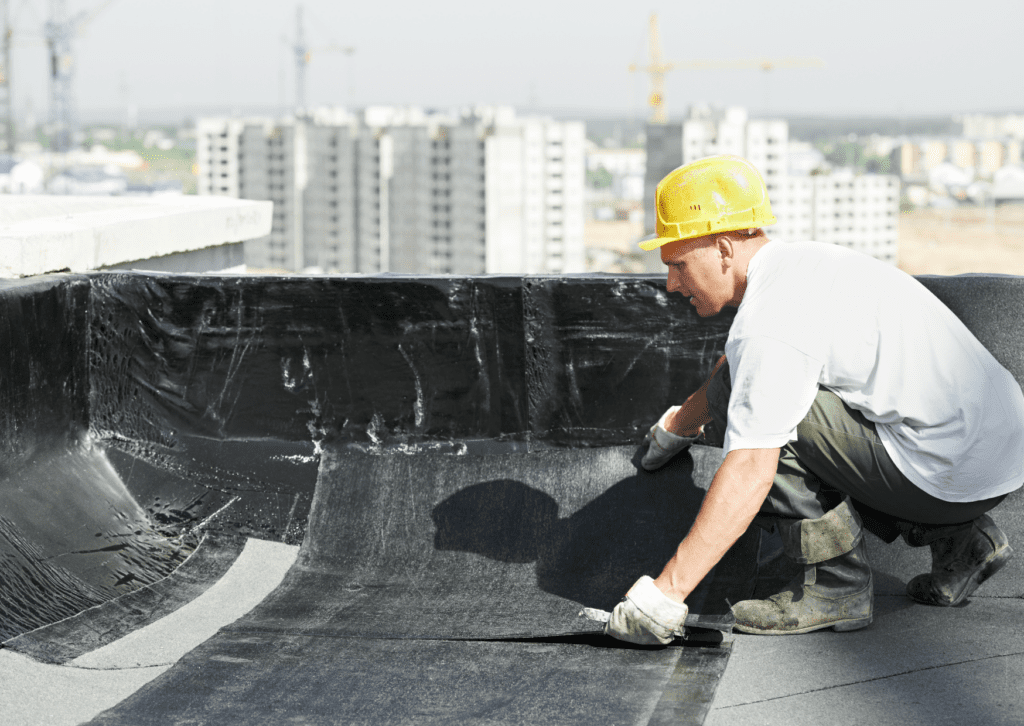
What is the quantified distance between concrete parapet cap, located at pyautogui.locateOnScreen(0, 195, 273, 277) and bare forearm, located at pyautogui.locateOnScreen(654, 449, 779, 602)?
212 centimetres

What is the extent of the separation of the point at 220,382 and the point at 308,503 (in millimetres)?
510

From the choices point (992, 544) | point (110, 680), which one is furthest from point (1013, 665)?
point (110, 680)

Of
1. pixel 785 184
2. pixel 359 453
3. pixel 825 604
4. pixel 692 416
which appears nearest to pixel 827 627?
pixel 825 604

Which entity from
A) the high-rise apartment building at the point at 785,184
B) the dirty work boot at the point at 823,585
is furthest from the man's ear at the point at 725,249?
the high-rise apartment building at the point at 785,184

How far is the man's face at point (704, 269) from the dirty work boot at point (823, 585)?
54cm

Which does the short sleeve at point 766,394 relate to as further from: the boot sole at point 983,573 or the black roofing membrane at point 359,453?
the boot sole at point 983,573

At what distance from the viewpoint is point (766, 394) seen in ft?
6.28

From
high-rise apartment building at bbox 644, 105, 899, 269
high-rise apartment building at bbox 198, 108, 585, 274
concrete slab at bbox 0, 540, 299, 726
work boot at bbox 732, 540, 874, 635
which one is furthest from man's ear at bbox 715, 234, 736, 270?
high-rise apartment building at bbox 644, 105, 899, 269

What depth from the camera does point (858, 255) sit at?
2129mm

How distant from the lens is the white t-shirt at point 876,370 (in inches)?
75.9

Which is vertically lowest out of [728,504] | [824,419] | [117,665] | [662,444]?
[117,665]

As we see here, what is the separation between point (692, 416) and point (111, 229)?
2.06m

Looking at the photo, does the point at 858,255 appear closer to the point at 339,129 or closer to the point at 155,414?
the point at 155,414

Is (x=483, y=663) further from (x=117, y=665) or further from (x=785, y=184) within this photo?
(x=785, y=184)
